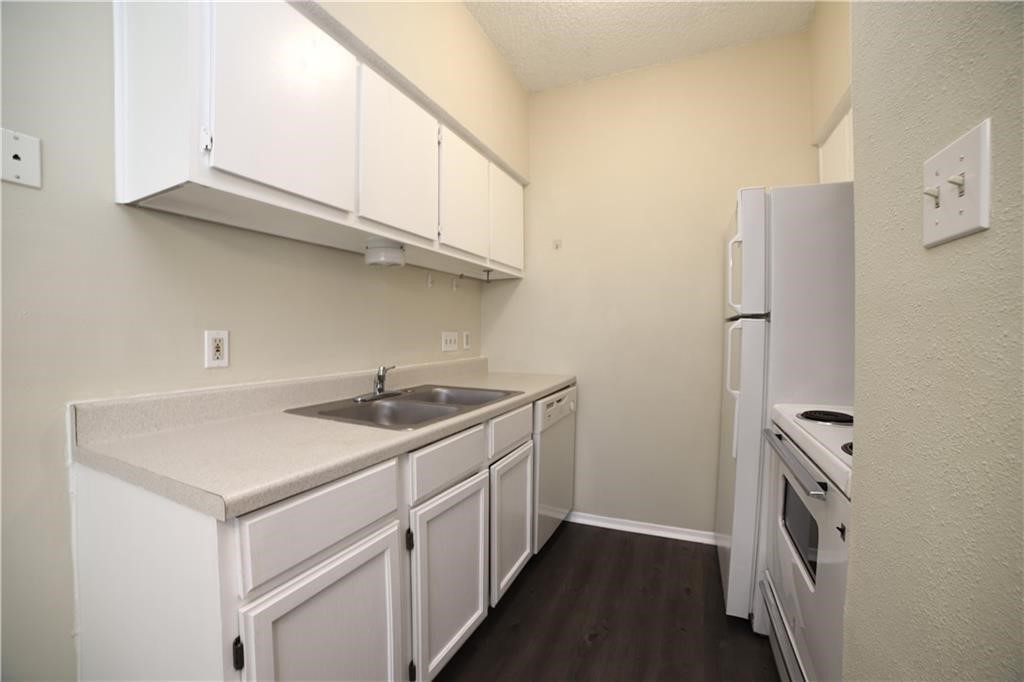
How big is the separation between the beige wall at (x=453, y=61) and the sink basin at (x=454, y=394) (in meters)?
1.22

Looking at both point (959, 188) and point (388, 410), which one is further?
point (388, 410)

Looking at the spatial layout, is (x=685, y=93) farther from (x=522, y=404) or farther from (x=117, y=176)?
(x=117, y=176)

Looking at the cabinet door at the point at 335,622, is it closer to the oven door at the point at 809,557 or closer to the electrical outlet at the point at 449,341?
the oven door at the point at 809,557

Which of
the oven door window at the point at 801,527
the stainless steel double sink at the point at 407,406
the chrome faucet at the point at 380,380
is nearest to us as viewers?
the oven door window at the point at 801,527

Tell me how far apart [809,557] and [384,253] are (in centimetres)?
164

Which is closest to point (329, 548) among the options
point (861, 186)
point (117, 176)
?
point (117, 176)

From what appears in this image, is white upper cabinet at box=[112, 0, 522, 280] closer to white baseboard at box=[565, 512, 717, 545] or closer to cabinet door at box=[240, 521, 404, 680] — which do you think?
cabinet door at box=[240, 521, 404, 680]

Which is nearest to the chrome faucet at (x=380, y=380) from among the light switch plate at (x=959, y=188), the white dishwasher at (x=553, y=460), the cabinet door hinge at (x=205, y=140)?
the white dishwasher at (x=553, y=460)

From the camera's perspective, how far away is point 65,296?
97cm

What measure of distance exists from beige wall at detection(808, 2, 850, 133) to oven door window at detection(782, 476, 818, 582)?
1532 millimetres

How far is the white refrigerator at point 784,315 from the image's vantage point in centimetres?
146

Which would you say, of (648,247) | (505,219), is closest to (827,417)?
(648,247)

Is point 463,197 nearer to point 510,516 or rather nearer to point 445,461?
point 445,461

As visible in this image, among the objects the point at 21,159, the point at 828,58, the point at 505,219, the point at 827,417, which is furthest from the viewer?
the point at 505,219
